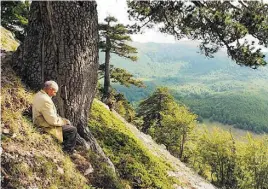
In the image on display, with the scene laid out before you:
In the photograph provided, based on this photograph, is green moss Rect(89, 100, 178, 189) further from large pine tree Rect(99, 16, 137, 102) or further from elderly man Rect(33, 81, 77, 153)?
large pine tree Rect(99, 16, 137, 102)

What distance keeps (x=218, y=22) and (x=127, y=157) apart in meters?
5.44

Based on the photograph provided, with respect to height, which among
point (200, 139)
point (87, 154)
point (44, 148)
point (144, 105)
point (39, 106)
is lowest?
point (200, 139)

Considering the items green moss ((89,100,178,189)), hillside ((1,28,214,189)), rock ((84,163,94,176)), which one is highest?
hillside ((1,28,214,189))

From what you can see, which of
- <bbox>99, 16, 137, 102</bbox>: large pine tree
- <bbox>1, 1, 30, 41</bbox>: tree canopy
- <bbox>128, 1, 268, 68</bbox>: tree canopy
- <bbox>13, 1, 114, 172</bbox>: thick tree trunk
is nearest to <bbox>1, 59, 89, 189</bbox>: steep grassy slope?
<bbox>13, 1, 114, 172</bbox>: thick tree trunk

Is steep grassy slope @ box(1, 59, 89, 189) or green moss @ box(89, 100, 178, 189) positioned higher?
steep grassy slope @ box(1, 59, 89, 189)

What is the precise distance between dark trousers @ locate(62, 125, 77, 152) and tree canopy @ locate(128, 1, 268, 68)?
5725 millimetres

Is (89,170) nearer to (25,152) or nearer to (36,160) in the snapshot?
(36,160)

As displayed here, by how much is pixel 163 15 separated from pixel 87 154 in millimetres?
6294

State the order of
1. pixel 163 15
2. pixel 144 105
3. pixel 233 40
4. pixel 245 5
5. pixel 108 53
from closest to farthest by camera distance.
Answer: pixel 245 5 → pixel 233 40 → pixel 163 15 → pixel 108 53 → pixel 144 105

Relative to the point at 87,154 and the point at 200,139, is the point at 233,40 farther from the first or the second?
the point at 200,139

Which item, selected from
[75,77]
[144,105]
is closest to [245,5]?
[75,77]

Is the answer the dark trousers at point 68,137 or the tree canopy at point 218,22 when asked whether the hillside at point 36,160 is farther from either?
the tree canopy at point 218,22

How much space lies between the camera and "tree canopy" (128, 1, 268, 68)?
1118cm

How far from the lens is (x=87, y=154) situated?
9148 mm
